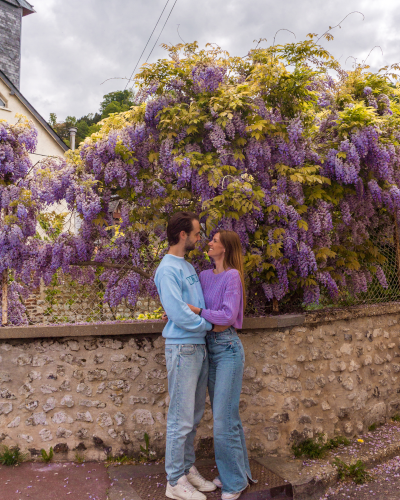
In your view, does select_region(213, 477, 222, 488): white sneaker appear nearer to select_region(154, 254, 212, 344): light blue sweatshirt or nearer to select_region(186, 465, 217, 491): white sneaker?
select_region(186, 465, 217, 491): white sneaker

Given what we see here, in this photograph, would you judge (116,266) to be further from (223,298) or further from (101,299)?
(223,298)

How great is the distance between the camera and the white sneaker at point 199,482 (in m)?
2.95

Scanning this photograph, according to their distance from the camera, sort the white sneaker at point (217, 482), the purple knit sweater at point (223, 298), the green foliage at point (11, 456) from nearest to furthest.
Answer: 1. the purple knit sweater at point (223, 298)
2. the white sneaker at point (217, 482)
3. the green foliage at point (11, 456)

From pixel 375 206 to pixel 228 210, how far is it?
1793 mm

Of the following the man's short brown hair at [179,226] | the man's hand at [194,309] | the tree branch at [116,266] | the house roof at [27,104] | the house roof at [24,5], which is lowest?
the man's hand at [194,309]

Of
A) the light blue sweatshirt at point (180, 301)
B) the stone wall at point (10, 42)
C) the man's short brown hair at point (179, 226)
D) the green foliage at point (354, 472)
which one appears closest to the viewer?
the light blue sweatshirt at point (180, 301)

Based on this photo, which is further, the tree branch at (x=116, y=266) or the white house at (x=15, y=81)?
the white house at (x=15, y=81)

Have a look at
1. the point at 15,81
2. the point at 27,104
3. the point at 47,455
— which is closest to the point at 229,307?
the point at 47,455

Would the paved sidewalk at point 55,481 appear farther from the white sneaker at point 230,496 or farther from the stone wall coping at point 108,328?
the stone wall coping at point 108,328

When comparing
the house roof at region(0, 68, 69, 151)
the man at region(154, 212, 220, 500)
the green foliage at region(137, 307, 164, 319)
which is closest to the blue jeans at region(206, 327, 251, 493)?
the man at region(154, 212, 220, 500)

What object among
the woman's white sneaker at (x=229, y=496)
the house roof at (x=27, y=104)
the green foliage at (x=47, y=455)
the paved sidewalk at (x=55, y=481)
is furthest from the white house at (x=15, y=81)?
the woman's white sneaker at (x=229, y=496)

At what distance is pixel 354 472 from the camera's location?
10.9 ft

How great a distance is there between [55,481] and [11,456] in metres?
0.52

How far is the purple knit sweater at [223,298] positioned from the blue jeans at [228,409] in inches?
6.1
